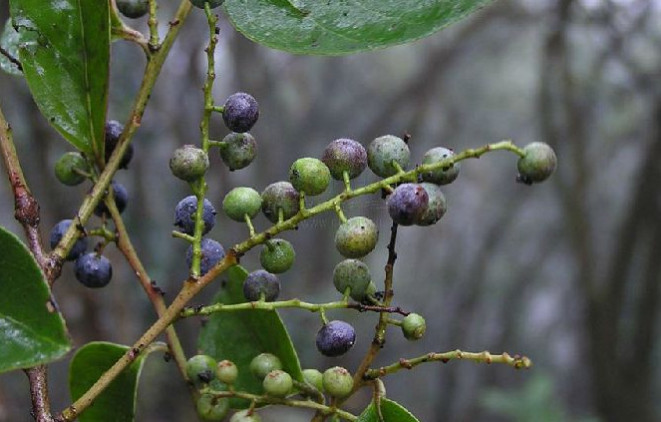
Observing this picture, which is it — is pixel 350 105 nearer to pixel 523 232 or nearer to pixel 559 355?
pixel 523 232

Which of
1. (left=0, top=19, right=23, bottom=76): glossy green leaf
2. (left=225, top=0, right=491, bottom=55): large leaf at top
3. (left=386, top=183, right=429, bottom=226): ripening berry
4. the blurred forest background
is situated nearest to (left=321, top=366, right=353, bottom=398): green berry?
(left=386, top=183, right=429, bottom=226): ripening berry

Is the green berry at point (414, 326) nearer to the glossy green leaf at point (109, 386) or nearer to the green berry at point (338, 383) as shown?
the green berry at point (338, 383)

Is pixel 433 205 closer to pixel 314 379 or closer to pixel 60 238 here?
pixel 314 379

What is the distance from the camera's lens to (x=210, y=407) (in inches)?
27.9

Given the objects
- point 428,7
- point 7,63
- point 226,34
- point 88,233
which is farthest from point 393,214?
point 226,34

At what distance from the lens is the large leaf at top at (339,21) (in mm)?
632

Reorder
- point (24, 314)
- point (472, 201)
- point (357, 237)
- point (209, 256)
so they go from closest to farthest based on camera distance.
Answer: point (24, 314) < point (357, 237) < point (209, 256) < point (472, 201)

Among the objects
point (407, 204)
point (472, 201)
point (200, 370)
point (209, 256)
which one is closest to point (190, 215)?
point (209, 256)

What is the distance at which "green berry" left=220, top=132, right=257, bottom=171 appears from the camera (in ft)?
2.41

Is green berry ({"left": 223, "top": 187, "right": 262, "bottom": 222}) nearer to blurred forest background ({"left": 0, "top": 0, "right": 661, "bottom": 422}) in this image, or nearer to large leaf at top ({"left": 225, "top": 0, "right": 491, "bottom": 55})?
large leaf at top ({"left": 225, "top": 0, "right": 491, "bottom": 55})

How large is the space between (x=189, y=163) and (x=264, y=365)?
19 cm

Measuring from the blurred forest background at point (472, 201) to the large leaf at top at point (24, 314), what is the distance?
1491 millimetres

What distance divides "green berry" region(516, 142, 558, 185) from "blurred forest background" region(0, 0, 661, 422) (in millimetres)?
1574

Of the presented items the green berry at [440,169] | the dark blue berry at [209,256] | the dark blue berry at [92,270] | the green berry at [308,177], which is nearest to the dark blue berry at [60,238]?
the dark blue berry at [92,270]
